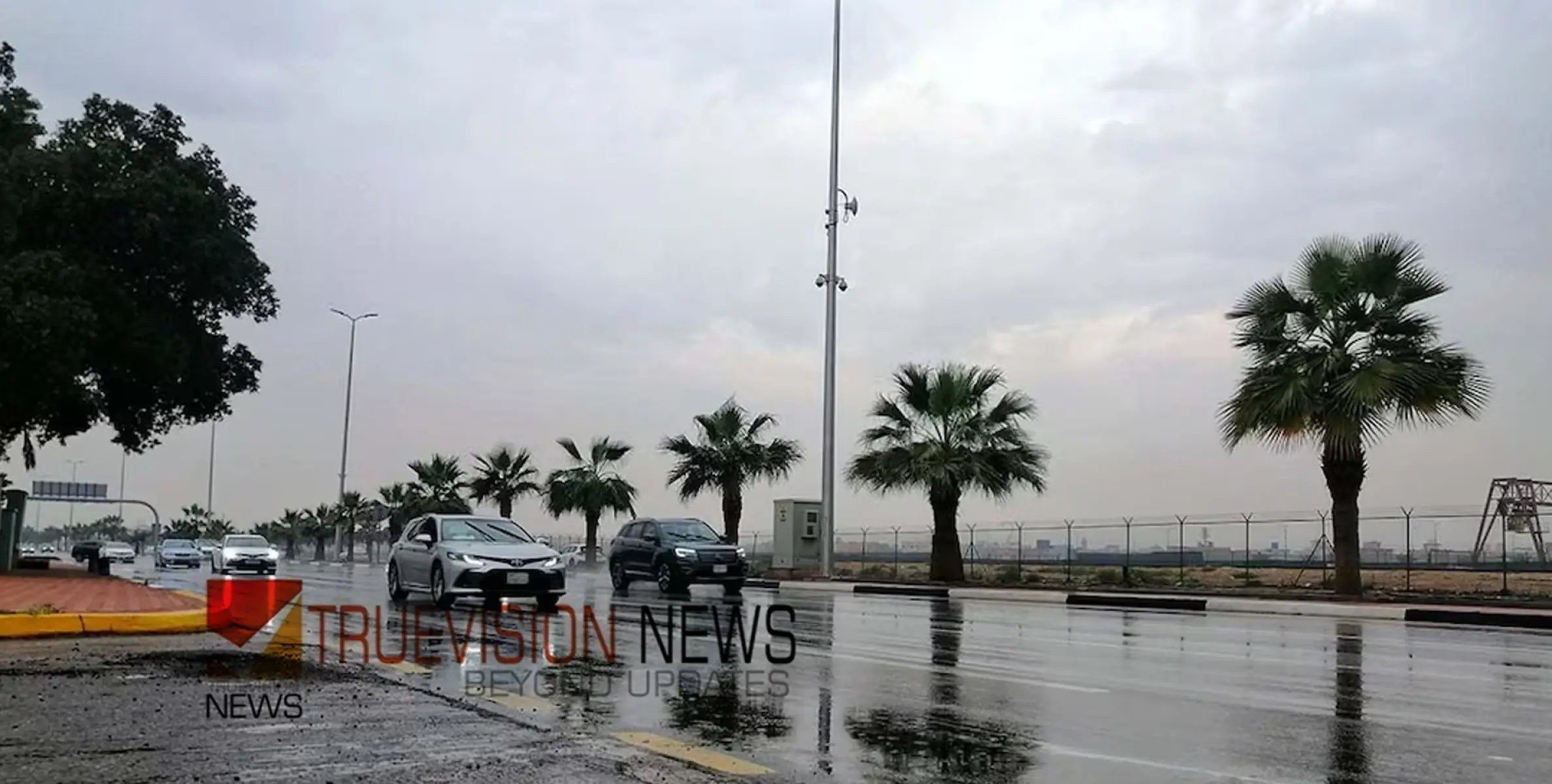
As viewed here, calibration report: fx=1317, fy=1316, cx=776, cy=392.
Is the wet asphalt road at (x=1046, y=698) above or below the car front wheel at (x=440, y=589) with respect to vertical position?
below

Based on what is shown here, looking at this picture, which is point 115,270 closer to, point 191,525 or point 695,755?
point 695,755

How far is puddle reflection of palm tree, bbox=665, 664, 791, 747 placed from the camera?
26.1 ft

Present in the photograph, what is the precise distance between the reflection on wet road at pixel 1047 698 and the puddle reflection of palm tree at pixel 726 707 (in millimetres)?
29

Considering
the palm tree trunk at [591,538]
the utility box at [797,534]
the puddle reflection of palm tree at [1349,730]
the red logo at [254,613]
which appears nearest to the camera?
the puddle reflection of palm tree at [1349,730]

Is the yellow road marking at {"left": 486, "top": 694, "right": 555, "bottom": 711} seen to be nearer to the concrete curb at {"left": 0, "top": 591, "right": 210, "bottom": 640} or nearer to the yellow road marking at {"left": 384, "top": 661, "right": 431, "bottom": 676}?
the yellow road marking at {"left": 384, "top": 661, "right": 431, "bottom": 676}

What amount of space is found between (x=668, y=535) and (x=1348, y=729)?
19124 mm

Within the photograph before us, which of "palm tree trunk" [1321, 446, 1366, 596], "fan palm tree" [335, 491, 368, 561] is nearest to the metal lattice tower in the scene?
→ "palm tree trunk" [1321, 446, 1366, 596]

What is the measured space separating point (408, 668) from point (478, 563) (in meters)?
7.49

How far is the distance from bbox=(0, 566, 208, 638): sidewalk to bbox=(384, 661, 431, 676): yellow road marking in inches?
129

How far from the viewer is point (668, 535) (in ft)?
86.9

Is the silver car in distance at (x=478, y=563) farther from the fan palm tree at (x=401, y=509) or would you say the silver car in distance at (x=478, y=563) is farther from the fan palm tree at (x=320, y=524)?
the fan palm tree at (x=320, y=524)

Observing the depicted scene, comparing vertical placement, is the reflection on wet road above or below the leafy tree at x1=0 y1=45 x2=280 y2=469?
below

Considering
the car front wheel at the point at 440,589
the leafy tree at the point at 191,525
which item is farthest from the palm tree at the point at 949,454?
the leafy tree at the point at 191,525

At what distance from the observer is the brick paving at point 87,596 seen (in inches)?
576
